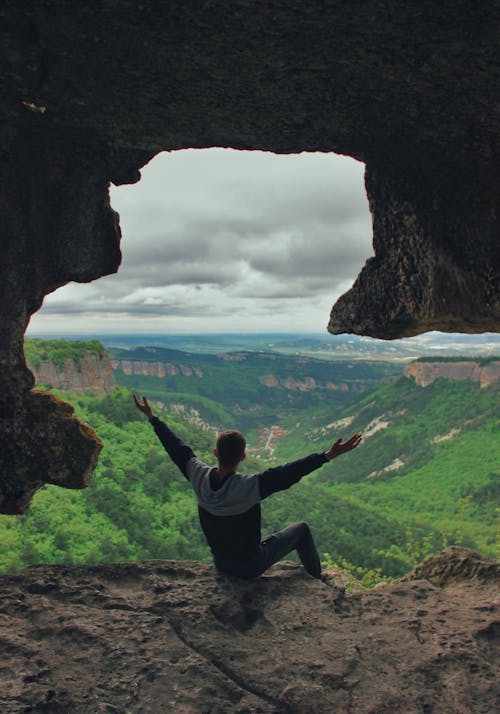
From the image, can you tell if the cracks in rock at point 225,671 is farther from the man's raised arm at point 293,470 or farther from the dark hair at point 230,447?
the dark hair at point 230,447

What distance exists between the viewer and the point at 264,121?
636 cm

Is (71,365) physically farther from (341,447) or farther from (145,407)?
(341,447)

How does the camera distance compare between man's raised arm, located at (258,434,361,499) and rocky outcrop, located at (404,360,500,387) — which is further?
rocky outcrop, located at (404,360,500,387)

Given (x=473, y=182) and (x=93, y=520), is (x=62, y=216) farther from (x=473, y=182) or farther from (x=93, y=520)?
(x=93, y=520)

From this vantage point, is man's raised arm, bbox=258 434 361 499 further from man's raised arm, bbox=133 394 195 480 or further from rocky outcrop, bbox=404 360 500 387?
rocky outcrop, bbox=404 360 500 387

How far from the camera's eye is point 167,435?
5906 millimetres

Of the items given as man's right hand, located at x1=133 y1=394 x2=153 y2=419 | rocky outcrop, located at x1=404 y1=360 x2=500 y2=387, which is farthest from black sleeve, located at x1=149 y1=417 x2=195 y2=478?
rocky outcrop, located at x1=404 y1=360 x2=500 y2=387

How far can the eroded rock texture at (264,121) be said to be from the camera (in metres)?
4.61

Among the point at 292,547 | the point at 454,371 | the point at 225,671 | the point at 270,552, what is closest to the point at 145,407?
the point at 270,552

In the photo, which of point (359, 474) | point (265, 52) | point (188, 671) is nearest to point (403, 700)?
point (188, 671)

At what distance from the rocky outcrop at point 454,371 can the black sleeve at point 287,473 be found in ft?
357

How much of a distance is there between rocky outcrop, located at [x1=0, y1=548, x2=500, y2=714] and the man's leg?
0.71 feet

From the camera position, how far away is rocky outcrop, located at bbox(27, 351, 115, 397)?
193 feet

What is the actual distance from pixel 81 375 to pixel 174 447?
6085 centimetres
